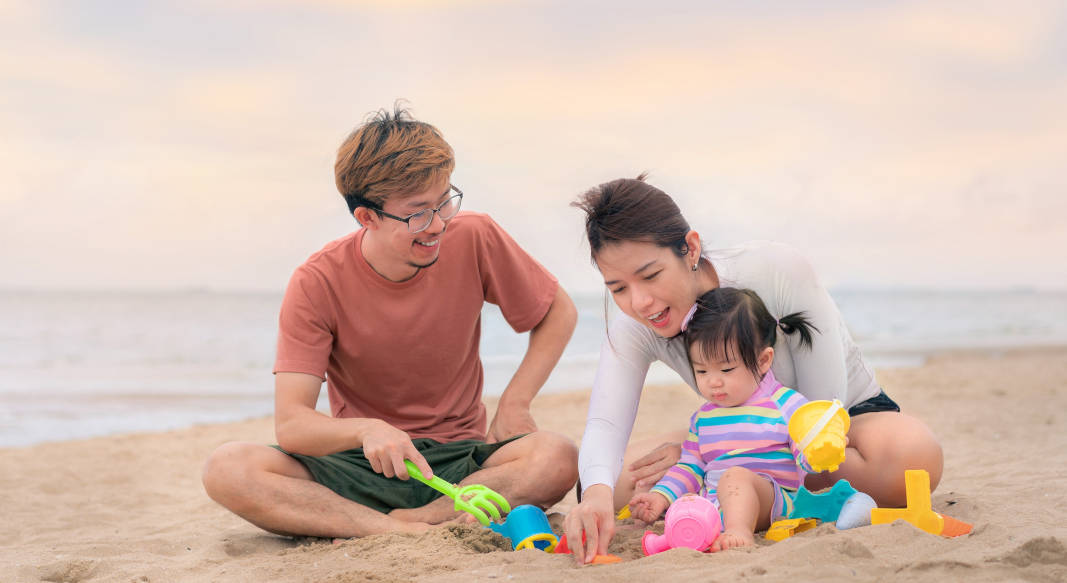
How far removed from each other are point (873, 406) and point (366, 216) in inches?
73.3

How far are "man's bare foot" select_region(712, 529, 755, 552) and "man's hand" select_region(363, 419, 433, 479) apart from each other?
2.93 ft

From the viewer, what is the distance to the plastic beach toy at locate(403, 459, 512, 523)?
2.76 m

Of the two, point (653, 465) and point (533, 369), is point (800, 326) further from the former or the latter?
point (533, 369)

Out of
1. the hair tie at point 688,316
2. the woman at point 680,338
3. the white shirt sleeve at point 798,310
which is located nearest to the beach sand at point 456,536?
the woman at point 680,338

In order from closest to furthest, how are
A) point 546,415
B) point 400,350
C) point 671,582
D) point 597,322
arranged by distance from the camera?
point 671,582 → point 400,350 → point 546,415 → point 597,322

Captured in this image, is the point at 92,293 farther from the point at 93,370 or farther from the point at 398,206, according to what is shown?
the point at 398,206

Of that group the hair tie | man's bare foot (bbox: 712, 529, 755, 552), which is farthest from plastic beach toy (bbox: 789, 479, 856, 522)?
the hair tie

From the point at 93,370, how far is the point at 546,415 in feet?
22.3

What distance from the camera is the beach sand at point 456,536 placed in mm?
2084

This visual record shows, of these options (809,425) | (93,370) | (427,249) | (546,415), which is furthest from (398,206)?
(93,370)

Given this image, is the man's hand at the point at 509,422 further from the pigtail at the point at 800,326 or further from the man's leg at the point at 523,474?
the pigtail at the point at 800,326

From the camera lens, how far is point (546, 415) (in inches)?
272

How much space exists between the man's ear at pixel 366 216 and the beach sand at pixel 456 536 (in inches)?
42.2

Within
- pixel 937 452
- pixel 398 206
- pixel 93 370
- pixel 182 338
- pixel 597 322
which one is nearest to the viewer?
pixel 937 452
